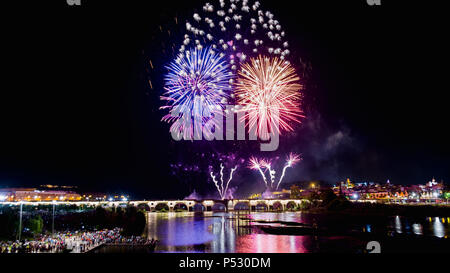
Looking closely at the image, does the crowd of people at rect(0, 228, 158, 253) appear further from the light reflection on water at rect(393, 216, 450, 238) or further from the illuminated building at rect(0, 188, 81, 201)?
the illuminated building at rect(0, 188, 81, 201)

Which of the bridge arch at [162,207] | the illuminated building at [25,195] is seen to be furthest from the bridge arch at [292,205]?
the illuminated building at [25,195]

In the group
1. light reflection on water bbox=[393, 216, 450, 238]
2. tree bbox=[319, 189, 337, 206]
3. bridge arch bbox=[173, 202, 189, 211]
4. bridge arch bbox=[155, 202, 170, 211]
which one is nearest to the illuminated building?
bridge arch bbox=[155, 202, 170, 211]

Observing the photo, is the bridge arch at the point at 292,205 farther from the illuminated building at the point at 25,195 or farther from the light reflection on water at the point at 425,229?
the illuminated building at the point at 25,195

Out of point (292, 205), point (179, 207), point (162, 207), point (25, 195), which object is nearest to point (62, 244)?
point (292, 205)

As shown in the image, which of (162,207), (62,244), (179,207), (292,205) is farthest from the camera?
(179,207)

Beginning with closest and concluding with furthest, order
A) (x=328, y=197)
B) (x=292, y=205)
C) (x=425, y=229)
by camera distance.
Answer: (x=425, y=229), (x=328, y=197), (x=292, y=205)

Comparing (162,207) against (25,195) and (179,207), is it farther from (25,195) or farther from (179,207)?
(25,195)

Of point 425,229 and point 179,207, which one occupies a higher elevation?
point 425,229

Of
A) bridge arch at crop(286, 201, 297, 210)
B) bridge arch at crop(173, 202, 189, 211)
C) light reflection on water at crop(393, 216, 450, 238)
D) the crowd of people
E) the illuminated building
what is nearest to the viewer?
the crowd of people

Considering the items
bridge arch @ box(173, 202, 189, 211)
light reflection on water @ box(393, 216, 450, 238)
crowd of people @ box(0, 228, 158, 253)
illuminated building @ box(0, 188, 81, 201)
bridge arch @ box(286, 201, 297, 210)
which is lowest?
bridge arch @ box(173, 202, 189, 211)
